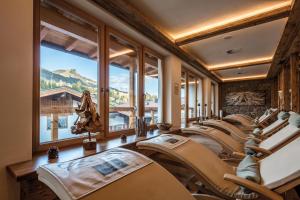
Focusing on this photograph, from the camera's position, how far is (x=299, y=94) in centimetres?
518

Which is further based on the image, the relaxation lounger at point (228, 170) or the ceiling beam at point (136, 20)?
the ceiling beam at point (136, 20)

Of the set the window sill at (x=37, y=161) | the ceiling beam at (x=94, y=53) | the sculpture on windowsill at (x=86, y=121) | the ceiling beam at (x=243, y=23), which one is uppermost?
the ceiling beam at (x=243, y=23)

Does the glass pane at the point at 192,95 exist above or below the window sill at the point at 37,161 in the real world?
above

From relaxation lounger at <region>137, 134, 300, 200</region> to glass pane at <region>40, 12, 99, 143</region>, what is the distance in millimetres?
1062

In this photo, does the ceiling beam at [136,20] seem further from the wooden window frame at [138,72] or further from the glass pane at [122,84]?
the glass pane at [122,84]

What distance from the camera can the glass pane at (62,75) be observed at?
2105 mm

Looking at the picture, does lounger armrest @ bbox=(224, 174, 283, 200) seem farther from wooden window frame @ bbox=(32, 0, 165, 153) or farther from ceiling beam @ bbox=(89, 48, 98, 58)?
ceiling beam @ bbox=(89, 48, 98, 58)

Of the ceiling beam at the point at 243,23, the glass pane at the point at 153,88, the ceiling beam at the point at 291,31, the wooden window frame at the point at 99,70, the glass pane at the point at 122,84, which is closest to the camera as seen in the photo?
the wooden window frame at the point at 99,70

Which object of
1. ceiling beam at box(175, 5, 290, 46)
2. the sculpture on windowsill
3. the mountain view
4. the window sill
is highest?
ceiling beam at box(175, 5, 290, 46)

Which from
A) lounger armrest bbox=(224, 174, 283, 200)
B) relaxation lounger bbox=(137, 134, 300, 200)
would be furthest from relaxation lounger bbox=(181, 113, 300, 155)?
lounger armrest bbox=(224, 174, 283, 200)

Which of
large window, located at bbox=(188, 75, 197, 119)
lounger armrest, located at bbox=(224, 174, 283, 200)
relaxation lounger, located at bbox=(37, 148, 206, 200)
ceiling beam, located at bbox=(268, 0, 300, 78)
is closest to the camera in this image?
relaxation lounger, located at bbox=(37, 148, 206, 200)

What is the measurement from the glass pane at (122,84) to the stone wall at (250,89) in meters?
7.13

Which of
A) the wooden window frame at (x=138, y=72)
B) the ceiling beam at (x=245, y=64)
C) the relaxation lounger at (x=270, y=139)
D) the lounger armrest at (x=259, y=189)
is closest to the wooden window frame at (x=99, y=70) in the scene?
the wooden window frame at (x=138, y=72)

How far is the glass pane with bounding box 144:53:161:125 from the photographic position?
4125mm
